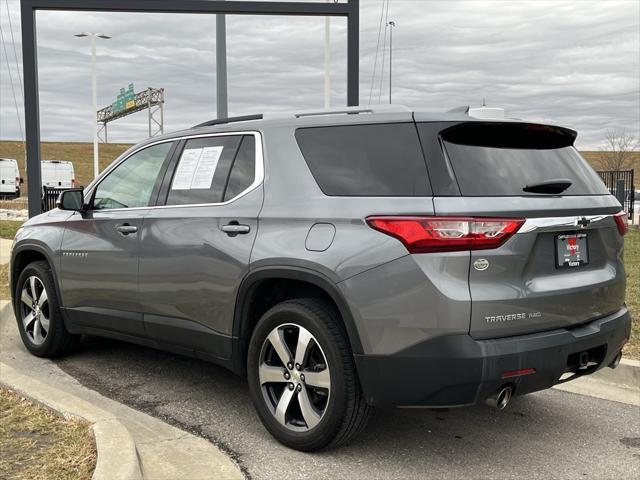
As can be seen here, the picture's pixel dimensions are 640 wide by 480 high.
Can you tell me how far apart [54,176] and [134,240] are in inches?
1468

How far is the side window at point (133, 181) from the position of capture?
15.6ft

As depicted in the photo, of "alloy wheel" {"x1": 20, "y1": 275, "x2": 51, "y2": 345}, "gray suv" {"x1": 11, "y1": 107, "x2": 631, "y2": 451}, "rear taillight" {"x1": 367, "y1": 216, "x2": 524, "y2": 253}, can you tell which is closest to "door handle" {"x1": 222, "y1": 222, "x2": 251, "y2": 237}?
"gray suv" {"x1": 11, "y1": 107, "x2": 631, "y2": 451}

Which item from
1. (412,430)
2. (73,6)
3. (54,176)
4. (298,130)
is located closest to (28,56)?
(73,6)

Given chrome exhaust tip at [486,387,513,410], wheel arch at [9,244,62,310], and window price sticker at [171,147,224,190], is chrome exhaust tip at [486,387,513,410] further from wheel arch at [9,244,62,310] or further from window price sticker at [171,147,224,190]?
wheel arch at [9,244,62,310]

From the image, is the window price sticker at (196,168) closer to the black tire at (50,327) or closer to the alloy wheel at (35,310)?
the black tire at (50,327)

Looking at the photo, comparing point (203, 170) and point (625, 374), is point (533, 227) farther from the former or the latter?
point (625, 374)

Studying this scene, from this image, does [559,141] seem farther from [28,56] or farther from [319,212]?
[28,56]

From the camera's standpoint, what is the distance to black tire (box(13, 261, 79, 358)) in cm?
546

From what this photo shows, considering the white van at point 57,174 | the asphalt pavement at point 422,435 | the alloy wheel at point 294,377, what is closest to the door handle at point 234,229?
the alloy wheel at point 294,377

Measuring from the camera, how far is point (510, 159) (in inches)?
137

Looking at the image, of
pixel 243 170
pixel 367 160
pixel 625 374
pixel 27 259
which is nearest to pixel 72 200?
pixel 27 259

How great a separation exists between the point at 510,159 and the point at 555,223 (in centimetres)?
39

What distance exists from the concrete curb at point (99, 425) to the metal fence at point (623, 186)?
51.4 ft

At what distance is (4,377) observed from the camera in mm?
4469
